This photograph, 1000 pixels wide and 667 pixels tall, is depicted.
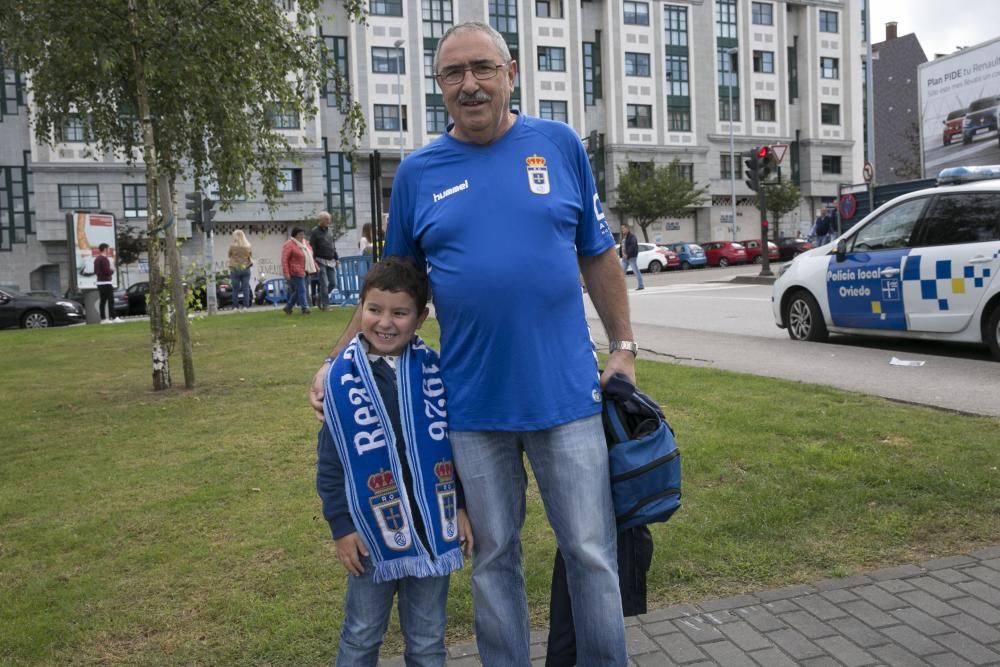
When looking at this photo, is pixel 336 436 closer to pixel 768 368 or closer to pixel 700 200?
pixel 768 368

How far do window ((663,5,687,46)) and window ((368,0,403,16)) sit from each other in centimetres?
1703

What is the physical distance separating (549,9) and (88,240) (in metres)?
38.4

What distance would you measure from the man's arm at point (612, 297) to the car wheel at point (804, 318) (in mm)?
8832

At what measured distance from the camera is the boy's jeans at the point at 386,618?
99.5 inches

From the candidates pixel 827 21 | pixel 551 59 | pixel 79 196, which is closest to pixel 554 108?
pixel 551 59

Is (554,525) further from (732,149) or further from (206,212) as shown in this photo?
(732,149)

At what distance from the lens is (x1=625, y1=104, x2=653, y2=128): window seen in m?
57.2

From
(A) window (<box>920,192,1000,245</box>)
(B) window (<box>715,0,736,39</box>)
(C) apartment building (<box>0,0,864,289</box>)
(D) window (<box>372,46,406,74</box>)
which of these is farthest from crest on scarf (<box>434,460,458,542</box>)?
(B) window (<box>715,0,736,39</box>)

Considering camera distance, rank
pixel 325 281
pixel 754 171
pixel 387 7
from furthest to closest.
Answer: pixel 387 7
pixel 754 171
pixel 325 281

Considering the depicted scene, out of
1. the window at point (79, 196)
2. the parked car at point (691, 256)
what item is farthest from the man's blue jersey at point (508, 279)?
the window at point (79, 196)

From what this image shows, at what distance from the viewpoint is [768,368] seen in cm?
901

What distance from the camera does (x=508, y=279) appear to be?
7.74 feet

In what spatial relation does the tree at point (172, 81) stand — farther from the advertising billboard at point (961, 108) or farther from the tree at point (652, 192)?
the tree at point (652, 192)

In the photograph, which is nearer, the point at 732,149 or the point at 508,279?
the point at 508,279
